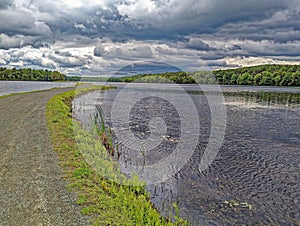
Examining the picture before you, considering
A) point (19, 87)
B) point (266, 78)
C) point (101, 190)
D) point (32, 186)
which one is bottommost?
point (266, 78)

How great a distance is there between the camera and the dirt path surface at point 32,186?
6.75 meters

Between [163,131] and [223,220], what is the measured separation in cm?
1403

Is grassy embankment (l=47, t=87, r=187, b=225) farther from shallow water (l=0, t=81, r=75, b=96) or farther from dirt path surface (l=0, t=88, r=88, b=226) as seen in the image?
shallow water (l=0, t=81, r=75, b=96)

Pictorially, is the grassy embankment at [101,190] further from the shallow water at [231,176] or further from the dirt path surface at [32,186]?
the shallow water at [231,176]

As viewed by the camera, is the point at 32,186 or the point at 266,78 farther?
the point at 266,78

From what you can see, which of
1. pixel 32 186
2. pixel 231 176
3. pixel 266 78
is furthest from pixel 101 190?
pixel 266 78

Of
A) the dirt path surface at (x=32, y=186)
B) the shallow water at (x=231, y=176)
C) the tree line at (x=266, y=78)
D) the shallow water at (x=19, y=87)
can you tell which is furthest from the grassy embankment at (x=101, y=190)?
the tree line at (x=266, y=78)

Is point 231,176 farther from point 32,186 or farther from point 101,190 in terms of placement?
point 32,186

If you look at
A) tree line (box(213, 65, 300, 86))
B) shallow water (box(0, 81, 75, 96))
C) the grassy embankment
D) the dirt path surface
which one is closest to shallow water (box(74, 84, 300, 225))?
the grassy embankment

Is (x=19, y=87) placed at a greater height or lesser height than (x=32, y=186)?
lesser

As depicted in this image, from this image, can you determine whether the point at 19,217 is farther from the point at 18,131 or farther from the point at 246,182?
the point at 18,131

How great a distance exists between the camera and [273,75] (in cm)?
14688

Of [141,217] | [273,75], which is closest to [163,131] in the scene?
[141,217]

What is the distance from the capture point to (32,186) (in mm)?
8445
